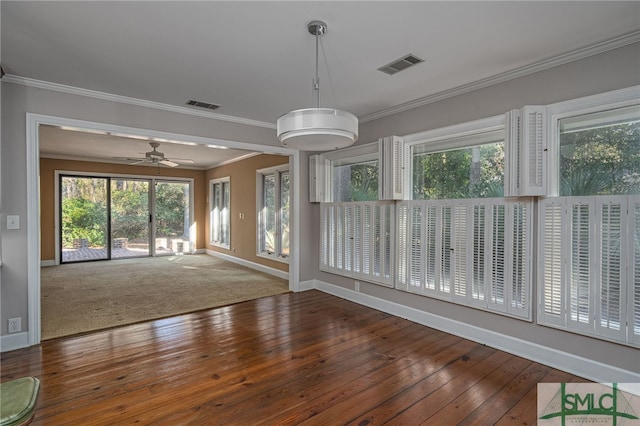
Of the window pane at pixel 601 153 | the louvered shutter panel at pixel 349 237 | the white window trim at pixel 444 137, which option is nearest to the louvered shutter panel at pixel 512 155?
the white window trim at pixel 444 137

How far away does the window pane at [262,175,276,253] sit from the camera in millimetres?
6625

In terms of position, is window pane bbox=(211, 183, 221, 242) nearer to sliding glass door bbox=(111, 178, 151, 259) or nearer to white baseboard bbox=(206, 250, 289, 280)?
white baseboard bbox=(206, 250, 289, 280)

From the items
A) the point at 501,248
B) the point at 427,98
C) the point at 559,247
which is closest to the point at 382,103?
the point at 427,98

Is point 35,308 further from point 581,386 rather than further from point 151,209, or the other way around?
point 151,209

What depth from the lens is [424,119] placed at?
12.3 feet

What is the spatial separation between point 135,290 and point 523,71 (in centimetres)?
587

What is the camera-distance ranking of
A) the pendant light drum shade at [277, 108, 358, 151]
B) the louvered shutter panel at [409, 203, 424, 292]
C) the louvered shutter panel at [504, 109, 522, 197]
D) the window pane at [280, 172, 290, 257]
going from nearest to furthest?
the pendant light drum shade at [277, 108, 358, 151] < the louvered shutter panel at [504, 109, 522, 197] < the louvered shutter panel at [409, 203, 424, 292] < the window pane at [280, 172, 290, 257]

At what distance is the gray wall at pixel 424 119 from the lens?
2.50m

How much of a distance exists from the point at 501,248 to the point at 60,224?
29.2 ft

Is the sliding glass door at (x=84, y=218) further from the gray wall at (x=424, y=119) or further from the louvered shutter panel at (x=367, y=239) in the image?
the louvered shutter panel at (x=367, y=239)

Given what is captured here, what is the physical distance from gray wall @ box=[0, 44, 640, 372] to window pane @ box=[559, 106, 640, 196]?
0.23 meters

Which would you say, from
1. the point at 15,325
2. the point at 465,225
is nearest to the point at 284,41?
the point at 465,225

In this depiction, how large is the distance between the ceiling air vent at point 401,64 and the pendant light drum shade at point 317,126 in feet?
3.27

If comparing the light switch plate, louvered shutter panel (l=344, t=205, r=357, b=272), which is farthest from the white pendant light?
the light switch plate
